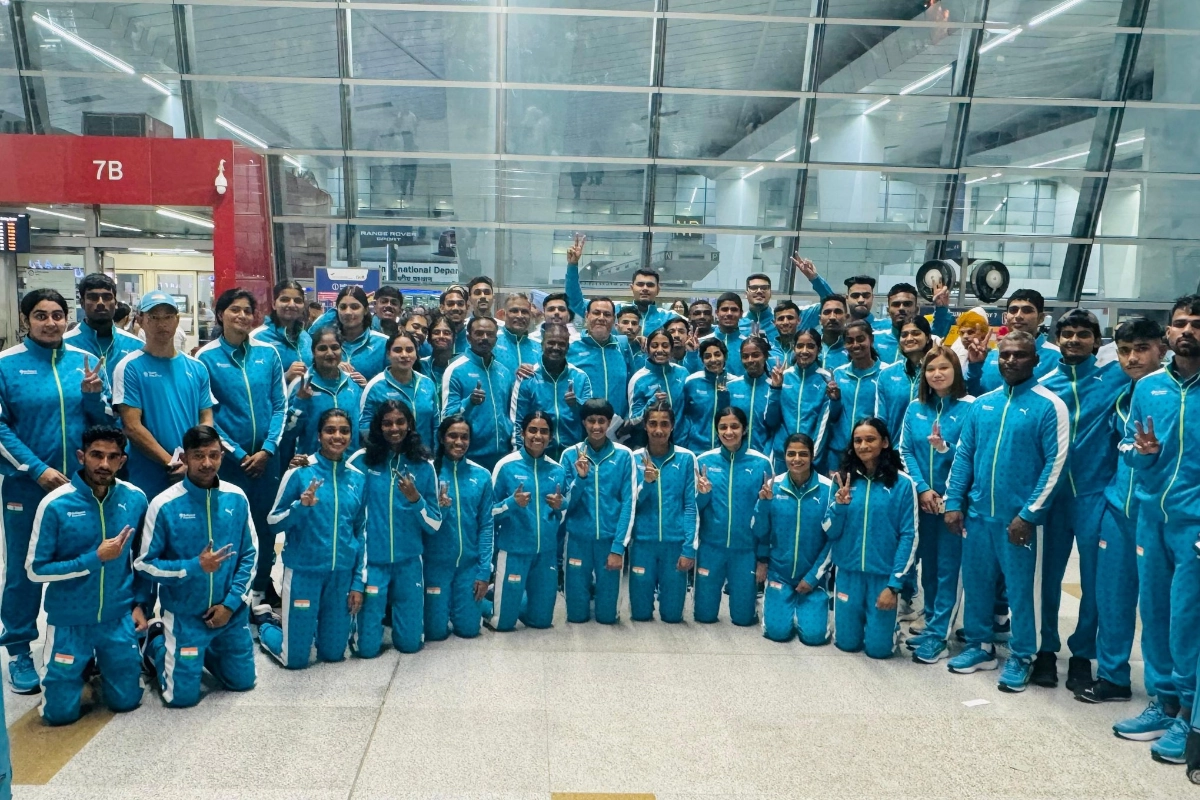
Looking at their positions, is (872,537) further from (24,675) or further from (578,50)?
(578,50)

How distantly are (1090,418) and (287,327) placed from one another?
4631 millimetres

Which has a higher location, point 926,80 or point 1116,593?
→ point 926,80

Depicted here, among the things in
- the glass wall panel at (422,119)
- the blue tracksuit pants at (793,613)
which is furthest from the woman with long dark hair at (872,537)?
the glass wall panel at (422,119)

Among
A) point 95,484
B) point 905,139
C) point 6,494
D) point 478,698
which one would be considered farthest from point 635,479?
point 905,139

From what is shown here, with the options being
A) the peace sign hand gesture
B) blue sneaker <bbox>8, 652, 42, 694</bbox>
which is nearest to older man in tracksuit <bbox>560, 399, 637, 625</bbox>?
the peace sign hand gesture

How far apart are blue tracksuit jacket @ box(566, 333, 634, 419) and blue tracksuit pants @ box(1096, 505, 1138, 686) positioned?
3.17 metres

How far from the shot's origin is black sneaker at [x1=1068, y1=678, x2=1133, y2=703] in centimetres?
438

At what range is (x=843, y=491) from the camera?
5031mm

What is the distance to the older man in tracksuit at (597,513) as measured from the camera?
5.39 metres

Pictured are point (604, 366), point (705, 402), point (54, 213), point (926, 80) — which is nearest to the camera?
point (705, 402)

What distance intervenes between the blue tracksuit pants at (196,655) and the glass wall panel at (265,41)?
10008 mm

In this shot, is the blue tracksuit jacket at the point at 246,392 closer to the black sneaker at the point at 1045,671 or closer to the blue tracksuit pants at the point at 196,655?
the blue tracksuit pants at the point at 196,655

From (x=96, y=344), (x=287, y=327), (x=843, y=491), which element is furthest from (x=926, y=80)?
(x=96, y=344)

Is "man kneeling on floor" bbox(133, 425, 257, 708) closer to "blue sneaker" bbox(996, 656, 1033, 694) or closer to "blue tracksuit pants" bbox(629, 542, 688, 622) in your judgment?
"blue tracksuit pants" bbox(629, 542, 688, 622)
